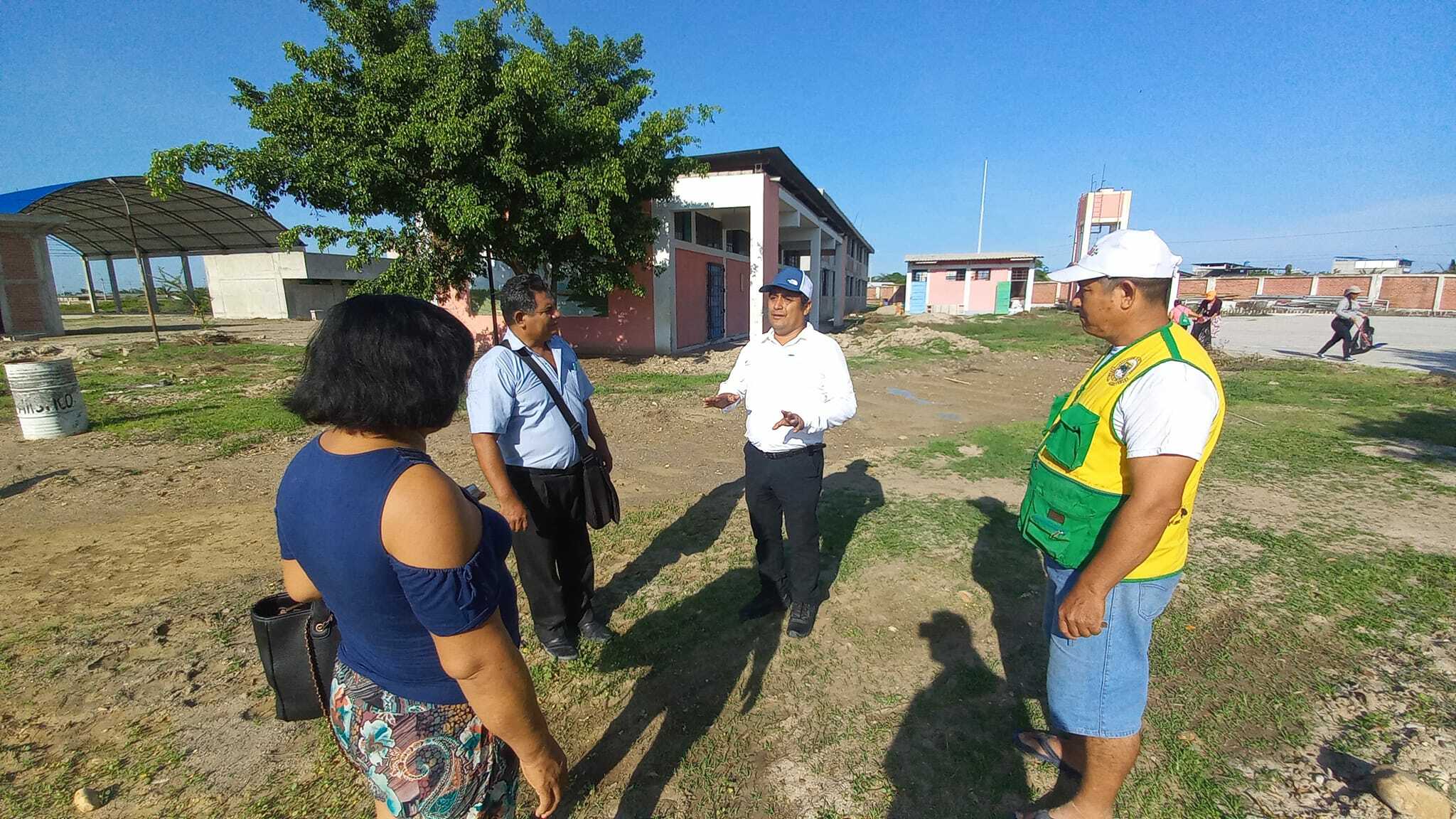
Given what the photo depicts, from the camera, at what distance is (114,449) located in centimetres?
610

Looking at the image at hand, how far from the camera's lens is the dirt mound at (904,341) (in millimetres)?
14969

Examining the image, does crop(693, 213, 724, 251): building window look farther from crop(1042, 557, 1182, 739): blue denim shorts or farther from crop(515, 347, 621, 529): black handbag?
crop(1042, 557, 1182, 739): blue denim shorts

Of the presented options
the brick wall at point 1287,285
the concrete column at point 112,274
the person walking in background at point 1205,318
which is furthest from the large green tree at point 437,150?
the brick wall at point 1287,285

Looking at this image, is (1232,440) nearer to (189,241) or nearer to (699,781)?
(699,781)

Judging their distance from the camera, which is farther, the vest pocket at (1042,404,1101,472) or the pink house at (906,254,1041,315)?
the pink house at (906,254,1041,315)

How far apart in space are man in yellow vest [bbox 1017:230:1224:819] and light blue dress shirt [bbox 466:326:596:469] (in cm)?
190

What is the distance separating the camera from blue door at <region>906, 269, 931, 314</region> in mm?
36219

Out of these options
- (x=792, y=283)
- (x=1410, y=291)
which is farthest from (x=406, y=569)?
(x=1410, y=291)

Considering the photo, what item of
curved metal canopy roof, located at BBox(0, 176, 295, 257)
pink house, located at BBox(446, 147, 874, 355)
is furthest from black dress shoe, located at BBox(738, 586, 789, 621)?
curved metal canopy roof, located at BBox(0, 176, 295, 257)

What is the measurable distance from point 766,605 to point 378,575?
232 centimetres

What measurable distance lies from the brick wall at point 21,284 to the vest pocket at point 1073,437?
86.5 ft

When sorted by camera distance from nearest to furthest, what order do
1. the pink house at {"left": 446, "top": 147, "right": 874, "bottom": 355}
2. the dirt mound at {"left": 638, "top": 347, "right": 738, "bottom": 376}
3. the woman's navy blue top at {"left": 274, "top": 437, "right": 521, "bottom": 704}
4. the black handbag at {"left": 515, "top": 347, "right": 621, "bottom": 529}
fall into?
the woman's navy blue top at {"left": 274, "top": 437, "right": 521, "bottom": 704}
the black handbag at {"left": 515, "top": 347, "right": 621, "bottom": 529}
the dirt mound at {"left": 638, "top": 347, "right": 738, "bottom": 376}
the pink house at {"left": 446, "top": 147, "right": 874, "bottom": 355}

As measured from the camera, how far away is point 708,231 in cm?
1684

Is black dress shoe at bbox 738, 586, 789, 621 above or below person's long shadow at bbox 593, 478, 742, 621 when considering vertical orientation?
above
